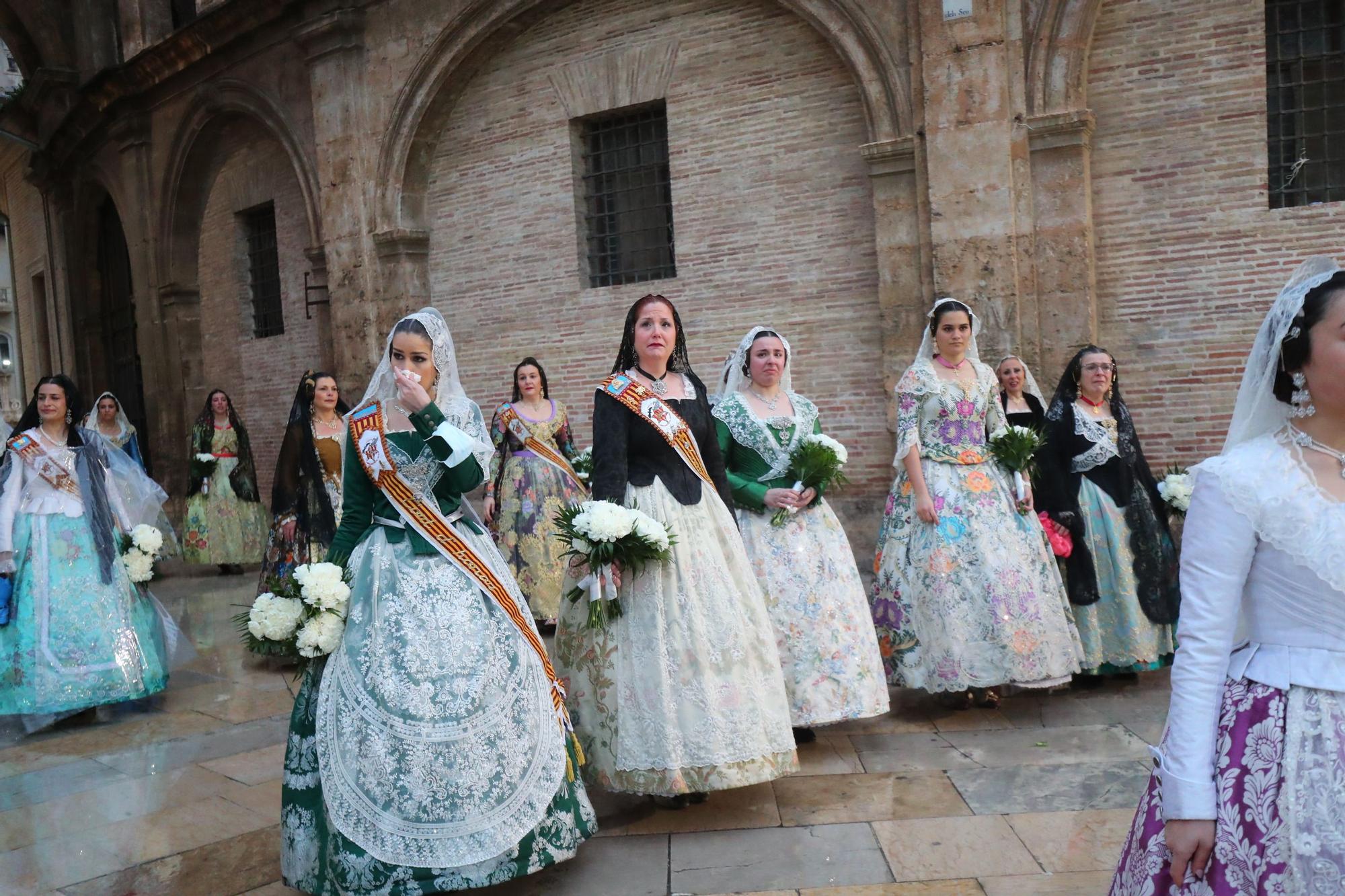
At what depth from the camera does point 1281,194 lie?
851 centimetres

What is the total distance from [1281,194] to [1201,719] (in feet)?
26.0

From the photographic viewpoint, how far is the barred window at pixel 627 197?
11.3m

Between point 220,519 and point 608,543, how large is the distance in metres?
9.37

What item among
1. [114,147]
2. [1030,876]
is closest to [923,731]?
[1030,876]

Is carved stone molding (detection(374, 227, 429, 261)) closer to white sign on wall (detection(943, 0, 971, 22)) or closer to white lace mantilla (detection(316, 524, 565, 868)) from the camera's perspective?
white sign on wall (detection(943, 0, 971, 22))

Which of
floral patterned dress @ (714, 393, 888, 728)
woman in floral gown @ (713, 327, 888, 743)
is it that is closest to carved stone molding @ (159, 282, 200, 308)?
woman in floral gown @ (713, 327, 888, 743)

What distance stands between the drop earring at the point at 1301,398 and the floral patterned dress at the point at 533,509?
6304 mm

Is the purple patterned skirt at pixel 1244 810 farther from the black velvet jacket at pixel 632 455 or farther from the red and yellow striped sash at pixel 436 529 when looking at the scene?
the black velvet jacket at pixel 632 455

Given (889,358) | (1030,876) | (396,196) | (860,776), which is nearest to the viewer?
(1030,876)

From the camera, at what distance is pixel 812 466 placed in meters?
4.99

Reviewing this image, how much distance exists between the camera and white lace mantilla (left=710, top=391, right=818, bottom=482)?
201 inches

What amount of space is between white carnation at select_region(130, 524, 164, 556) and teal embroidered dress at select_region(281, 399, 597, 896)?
3402 millimetres

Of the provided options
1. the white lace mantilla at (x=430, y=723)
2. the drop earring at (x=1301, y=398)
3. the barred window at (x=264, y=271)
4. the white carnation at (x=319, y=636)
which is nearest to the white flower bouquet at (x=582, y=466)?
the white lace mantilla at (x=430, y=723)

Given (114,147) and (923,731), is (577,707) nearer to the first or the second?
(923,731)
